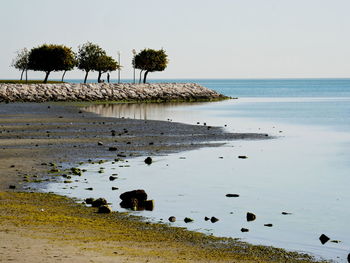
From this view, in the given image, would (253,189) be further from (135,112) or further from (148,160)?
(135,112)

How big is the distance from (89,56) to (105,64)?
5.13 metres

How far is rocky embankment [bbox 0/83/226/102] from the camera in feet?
332

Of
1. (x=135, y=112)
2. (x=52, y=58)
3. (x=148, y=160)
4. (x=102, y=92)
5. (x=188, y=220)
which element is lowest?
(x=135, y=112)

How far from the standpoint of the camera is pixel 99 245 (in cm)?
1452

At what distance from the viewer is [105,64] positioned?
157 meters

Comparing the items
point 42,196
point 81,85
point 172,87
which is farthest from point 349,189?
point 172,87

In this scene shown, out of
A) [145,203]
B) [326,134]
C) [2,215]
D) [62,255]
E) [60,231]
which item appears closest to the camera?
[62,255]

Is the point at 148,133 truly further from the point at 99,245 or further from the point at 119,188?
the point at 99,245

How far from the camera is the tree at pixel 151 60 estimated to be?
153 m

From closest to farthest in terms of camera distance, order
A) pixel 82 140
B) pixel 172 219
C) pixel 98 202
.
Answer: pixel 172 219, pixel 98 202, pixel 82 140

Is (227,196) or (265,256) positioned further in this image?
(227,196)

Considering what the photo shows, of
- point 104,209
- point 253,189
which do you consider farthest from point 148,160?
point 104,209

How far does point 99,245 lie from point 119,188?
29.1 feet

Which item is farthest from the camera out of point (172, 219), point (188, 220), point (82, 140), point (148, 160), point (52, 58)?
point (52, 58)
